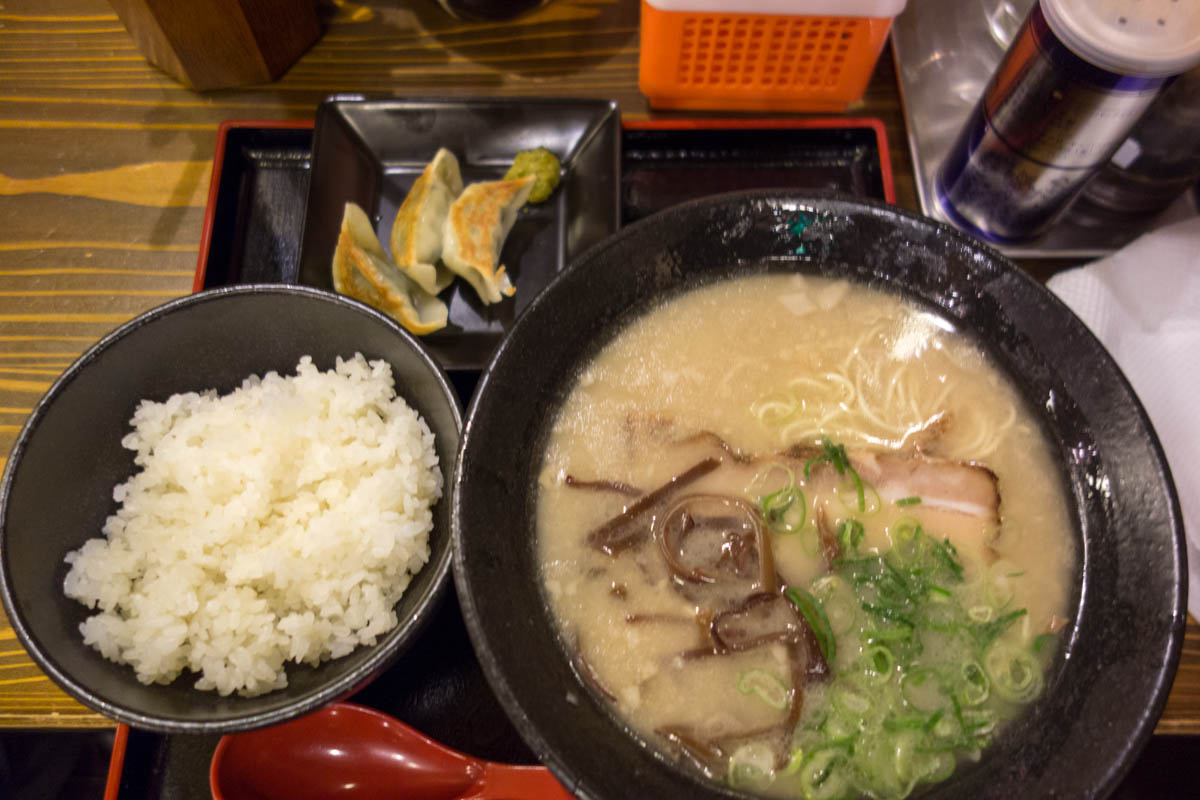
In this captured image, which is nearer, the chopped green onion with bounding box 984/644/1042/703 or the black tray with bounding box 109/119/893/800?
the chopped green onion with bounding box 984/644/1042/703

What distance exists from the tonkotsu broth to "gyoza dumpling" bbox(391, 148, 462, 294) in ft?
2.47

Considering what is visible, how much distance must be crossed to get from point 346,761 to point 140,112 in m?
2.08

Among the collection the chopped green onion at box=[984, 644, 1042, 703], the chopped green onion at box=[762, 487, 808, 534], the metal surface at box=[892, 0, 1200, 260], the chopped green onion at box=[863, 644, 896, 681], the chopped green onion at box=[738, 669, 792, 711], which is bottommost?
the chopped green onion at box=[738, 669, 792, 711]

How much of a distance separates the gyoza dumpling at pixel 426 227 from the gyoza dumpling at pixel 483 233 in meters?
0.04

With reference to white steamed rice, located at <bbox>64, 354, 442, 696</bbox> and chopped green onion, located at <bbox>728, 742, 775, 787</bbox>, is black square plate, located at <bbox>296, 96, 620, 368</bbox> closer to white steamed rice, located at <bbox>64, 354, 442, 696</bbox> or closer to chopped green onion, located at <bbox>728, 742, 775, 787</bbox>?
white steamed rice, located at <bbox>64, 354, 442, 696</bbox>

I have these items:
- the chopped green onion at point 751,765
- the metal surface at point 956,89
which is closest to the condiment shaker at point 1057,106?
the metal surface at point 956,89

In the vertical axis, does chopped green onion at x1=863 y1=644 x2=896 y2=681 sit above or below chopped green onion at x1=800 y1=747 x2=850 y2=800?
above

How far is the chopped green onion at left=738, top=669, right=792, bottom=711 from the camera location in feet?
4.53

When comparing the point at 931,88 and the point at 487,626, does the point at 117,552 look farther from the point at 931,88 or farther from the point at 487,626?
the point at 931,88

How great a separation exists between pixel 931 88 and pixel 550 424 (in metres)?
1.76

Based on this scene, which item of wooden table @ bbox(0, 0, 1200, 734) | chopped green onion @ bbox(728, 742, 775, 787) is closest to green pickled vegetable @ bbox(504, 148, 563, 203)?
wooden table @ bbox(0, 0, 1200, 734)

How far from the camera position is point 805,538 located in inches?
59.2

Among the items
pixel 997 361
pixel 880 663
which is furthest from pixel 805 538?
pixel 997 361

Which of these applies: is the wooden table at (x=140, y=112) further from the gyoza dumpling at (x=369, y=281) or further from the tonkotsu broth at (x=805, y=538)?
the tonkotsu broth at (x=805, y=538)
